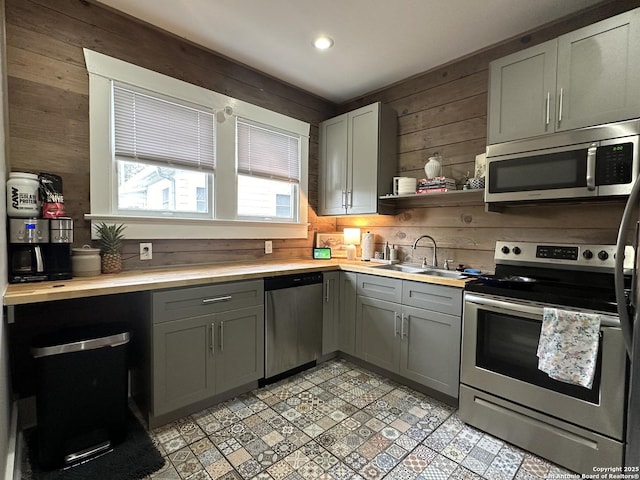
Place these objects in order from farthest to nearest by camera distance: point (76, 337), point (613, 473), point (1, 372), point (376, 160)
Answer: point (376, 160), point (76, 337), point (613, 473), point (1, 372)

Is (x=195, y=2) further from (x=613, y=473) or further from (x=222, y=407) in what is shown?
(x=613, y=473)

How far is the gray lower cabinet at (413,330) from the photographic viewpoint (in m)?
2.15

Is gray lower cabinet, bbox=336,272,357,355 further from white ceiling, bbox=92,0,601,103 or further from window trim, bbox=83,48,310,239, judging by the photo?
white ceiling, bbox=92,0,601,103

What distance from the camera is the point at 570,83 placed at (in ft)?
6.06

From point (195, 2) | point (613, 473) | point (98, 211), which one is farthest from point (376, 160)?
point (613, 473)

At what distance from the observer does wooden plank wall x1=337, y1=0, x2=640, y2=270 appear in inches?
82.0

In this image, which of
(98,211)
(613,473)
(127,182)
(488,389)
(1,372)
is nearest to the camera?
(1,372)

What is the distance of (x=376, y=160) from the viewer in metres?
2.96

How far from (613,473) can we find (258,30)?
3337 millimetres

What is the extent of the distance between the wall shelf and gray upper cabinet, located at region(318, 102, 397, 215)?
133 millimetres

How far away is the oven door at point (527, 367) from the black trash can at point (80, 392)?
6.79 ft

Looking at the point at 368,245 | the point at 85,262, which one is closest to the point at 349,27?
the point at 368,245

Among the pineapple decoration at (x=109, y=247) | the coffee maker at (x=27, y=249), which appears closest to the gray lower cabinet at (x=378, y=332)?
the pineapple decoration at (x=109, y=247)

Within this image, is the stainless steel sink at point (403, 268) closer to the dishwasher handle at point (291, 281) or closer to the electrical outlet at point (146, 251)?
the dishwasher handle at point (291, 281)
